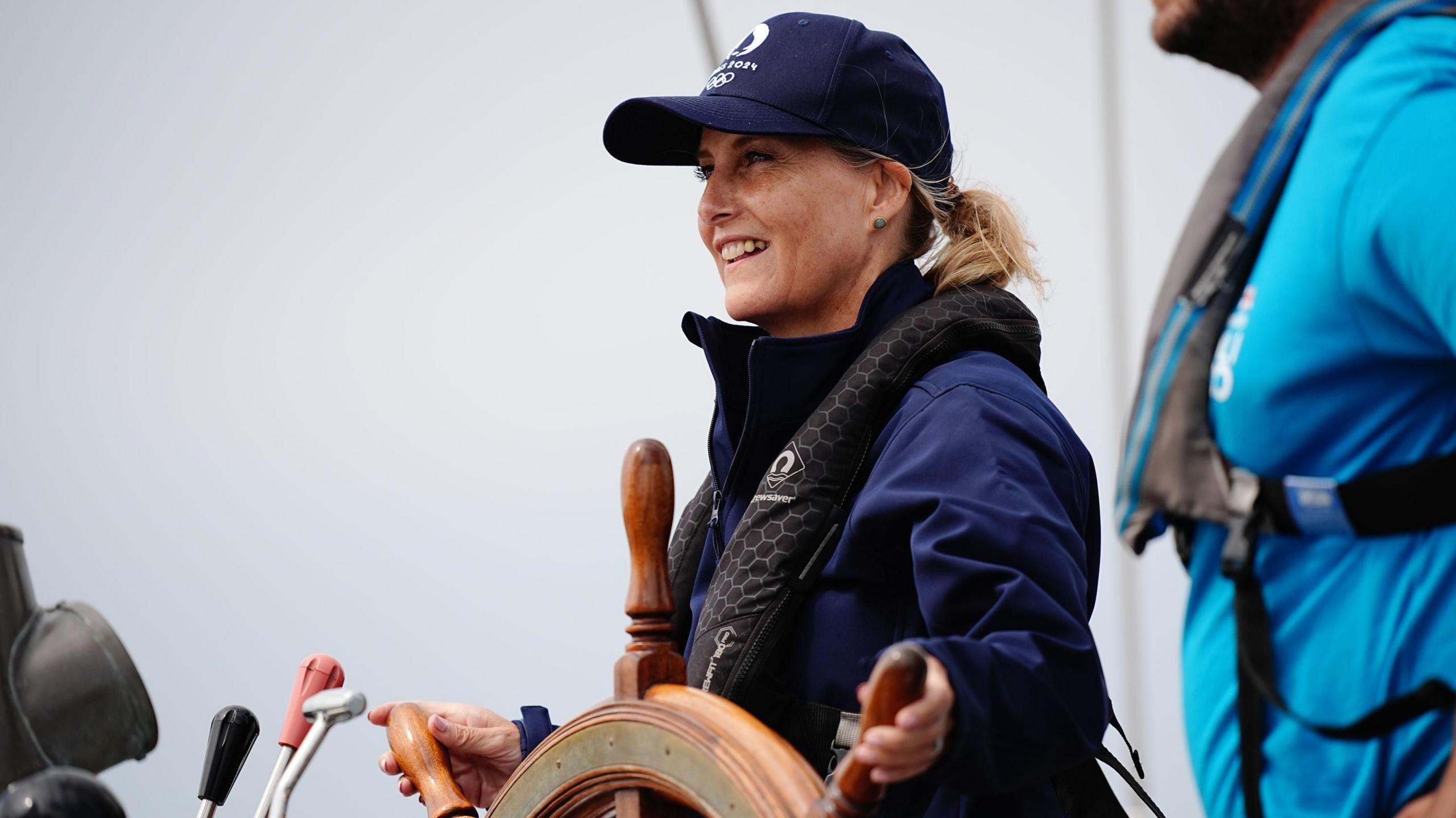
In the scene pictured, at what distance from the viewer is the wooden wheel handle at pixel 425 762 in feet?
3.17

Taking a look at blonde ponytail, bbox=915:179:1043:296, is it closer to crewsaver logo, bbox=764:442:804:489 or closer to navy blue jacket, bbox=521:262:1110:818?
navy blue jacket, bbox=521:262:1110:818

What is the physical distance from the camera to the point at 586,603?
2.40 metres

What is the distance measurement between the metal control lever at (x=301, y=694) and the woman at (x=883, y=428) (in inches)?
3.9

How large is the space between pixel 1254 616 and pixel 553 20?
211 centimetres

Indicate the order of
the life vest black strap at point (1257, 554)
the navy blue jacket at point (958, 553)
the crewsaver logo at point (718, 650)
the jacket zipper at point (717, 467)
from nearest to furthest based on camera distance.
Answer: the life vest black strap at point (1257, 554) < the navy blue jacket at point (958, 553) < the crewsaver logo at point (718, 650) < the jacket zipper at point (717, 467)

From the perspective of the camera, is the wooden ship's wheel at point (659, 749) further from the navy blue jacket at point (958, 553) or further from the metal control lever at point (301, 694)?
the metal control lever at point (301, 694)

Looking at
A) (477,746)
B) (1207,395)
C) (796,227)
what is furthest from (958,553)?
(477,746)

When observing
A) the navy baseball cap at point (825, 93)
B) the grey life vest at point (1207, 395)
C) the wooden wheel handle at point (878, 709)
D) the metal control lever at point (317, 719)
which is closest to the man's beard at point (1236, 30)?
the grey life vest at point (1207, 395)

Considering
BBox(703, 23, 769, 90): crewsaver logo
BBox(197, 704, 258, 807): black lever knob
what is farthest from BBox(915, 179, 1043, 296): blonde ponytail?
BBox(197, 704, 258, 807): black lever knob

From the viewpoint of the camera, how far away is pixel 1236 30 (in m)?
0.63

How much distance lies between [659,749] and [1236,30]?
456 mm

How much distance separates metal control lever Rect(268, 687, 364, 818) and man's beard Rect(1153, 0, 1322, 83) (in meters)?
0.66

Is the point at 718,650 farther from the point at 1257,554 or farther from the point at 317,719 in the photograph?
the point at 1257,554

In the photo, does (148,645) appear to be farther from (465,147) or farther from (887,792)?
(887,792)
